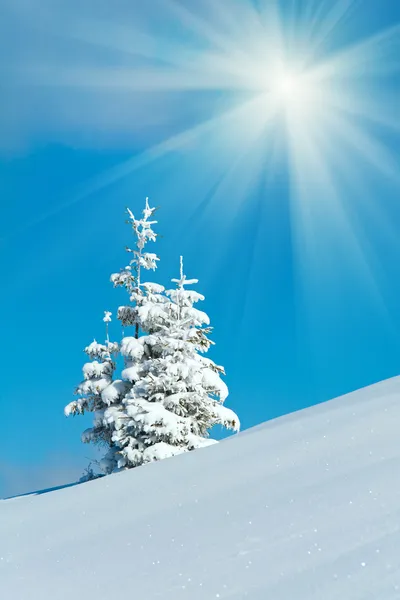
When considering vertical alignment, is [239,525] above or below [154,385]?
below

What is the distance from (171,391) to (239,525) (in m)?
11.9

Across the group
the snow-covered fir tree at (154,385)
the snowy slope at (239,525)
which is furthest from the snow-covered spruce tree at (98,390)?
the snowy slope at (239,525)

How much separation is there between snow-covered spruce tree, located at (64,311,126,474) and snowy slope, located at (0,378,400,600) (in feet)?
39.2

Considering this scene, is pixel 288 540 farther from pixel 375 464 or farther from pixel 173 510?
pixel 173 510

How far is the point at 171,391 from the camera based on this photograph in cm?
1461

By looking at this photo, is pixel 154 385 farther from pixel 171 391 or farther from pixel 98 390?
pixel 98 390

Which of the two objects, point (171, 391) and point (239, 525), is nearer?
point (239, 525)

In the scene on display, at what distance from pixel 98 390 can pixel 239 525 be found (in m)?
14.5

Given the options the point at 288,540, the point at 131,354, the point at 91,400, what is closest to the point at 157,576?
the point at 288,540

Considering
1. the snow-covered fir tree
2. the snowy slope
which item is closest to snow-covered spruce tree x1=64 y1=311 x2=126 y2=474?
the snow-covered fir tree

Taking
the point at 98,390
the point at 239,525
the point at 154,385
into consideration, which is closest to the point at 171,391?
the point at 154,385

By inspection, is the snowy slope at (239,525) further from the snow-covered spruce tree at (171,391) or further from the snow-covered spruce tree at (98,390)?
the snow-covered spruce tree at (98,390)

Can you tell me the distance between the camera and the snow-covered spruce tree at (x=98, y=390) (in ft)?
54.0

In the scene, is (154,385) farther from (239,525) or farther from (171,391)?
(239,525)
